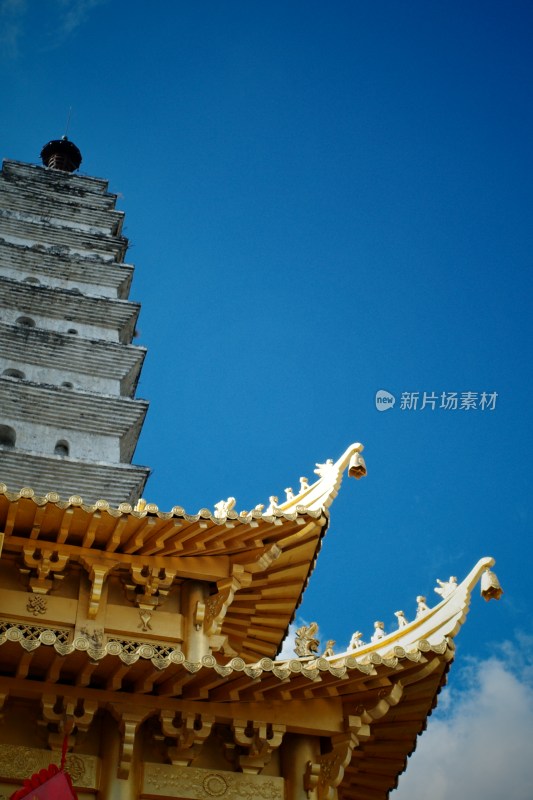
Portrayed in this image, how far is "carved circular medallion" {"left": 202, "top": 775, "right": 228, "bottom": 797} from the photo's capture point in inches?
380

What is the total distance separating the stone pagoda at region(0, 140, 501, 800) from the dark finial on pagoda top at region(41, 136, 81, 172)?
14863 millimetres

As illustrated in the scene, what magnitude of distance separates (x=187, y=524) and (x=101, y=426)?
29.4 ft

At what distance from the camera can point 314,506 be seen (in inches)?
482

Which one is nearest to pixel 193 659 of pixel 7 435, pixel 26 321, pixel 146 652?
pixel 146 652

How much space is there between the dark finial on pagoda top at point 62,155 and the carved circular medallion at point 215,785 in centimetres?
2358

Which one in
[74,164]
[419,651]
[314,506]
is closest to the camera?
[419,651]

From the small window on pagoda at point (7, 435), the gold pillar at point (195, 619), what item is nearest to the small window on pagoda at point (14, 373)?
the small window on pagoda at point (7, 435)

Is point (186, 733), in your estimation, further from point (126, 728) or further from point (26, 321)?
point (26, 321)

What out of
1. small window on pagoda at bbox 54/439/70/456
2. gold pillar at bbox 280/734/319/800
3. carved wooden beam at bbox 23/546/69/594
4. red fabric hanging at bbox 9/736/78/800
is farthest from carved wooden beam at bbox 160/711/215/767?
small window on pagoda at bbox 54/439/70/456

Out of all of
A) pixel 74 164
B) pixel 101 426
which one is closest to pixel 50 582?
pixel 101 426

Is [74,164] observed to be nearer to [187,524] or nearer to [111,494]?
[111,494]

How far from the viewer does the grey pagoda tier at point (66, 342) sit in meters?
18.1

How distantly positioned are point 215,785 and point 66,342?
13.3 metres

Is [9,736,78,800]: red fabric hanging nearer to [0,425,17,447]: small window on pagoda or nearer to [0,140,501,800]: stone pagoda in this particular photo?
[0,140,501,800]: stone pagoda
